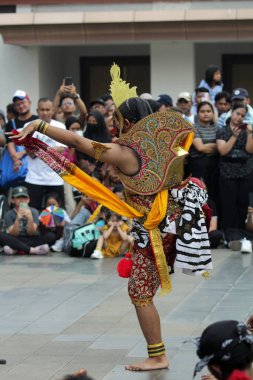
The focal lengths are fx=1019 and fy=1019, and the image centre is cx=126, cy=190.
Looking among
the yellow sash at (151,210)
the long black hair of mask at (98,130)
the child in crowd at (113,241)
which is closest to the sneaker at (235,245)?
the child in crowd at (113,241)

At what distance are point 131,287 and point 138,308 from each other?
0.49 ft

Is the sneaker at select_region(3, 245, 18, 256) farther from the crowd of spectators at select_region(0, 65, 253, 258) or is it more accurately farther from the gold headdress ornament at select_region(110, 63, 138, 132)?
the gold headdress ornament at select_region(110, 63, 138, 132)

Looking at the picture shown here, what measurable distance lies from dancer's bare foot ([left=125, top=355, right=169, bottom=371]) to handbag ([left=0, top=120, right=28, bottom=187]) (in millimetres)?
6329

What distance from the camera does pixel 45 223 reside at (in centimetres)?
1246

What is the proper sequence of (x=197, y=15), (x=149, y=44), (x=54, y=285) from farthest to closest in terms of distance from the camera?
(x=149, y=44) < (x=197, y=15) < (x=54, y=285)

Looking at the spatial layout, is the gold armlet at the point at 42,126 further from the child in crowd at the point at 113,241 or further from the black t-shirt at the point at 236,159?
the black t-shirt at the point at 236,159

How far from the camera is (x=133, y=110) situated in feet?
22.9

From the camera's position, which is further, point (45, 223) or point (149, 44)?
point (149, 44)

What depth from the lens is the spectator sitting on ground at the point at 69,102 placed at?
13.7m

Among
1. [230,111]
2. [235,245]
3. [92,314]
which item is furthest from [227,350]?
[230,111]

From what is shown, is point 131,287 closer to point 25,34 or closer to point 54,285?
point 54,285

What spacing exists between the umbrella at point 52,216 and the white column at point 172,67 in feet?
17.7

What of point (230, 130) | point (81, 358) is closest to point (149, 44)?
point (230, 130)

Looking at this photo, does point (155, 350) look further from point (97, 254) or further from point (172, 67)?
point (172, 67)
